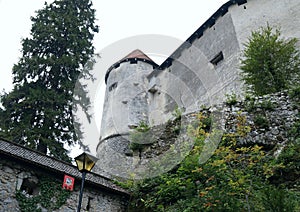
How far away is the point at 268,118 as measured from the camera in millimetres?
8203

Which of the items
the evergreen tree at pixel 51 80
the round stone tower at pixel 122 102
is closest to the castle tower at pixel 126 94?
the round stone tower at pixel 122 102

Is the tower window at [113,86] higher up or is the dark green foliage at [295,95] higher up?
the tower window at [113,86]

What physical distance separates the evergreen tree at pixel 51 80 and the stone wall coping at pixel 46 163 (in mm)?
3801

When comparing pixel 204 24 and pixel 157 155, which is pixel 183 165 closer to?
pixel 157 155

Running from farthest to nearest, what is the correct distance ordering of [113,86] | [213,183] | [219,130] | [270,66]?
[113,86], [270,66], [219,130], [213,183]

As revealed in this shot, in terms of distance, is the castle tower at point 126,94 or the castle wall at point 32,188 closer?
the castle wall at point 32,188

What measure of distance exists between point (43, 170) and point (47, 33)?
9136 mm

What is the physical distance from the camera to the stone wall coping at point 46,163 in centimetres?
684

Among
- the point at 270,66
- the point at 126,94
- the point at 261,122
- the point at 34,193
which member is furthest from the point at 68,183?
the point at 126,94

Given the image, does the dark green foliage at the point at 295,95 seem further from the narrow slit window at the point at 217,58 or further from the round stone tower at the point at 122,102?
the round stone tower at the point at 122,102

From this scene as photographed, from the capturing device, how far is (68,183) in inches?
289

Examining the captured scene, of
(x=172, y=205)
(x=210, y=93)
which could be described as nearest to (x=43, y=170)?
(x=172, y=205)

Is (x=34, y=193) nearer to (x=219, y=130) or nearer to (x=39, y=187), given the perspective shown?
(x=39, y=187)

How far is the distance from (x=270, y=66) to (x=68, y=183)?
23.9 feet
